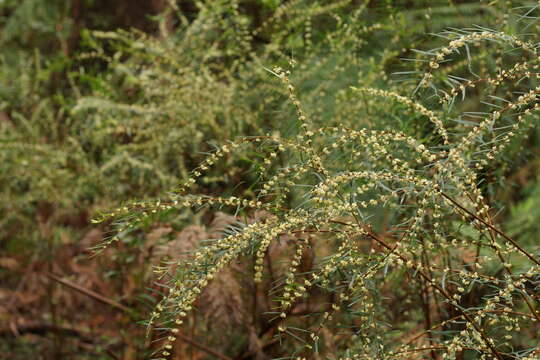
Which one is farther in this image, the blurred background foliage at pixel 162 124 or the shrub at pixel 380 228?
the blurred background foliage at pixel 162 124

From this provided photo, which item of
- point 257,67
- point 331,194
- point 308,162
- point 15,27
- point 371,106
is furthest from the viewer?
point 15,27

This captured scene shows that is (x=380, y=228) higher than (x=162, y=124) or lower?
lower

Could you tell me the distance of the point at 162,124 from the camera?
2.89 m

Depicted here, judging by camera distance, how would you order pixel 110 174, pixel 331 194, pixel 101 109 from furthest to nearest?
pixel 110 174
pixel 101 109
pixel 331 194

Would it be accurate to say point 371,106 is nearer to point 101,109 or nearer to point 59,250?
point 101,109

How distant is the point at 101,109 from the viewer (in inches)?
117

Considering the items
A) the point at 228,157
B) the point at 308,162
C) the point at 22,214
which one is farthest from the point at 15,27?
the point at 308,162

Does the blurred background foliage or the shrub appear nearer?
the shrub

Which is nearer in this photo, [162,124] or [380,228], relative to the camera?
[162,124]

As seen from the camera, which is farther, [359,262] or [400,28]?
[400,28]

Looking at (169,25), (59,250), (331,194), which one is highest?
(331,194)

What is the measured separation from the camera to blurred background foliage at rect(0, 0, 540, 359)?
8.07 feet

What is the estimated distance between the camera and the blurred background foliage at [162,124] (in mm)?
2459

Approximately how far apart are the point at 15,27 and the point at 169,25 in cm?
243
